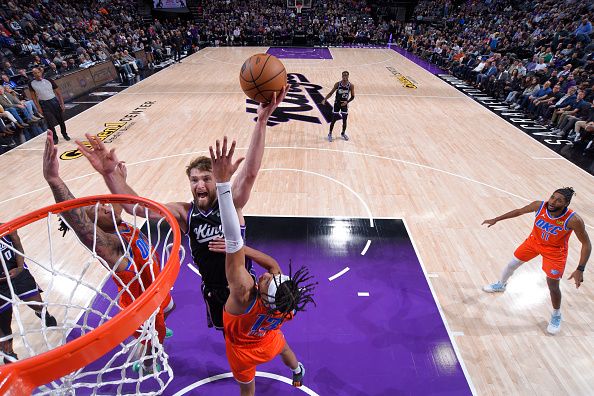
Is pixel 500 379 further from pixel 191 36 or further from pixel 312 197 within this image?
pixel 191 36

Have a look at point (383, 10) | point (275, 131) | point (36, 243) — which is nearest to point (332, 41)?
point (383, 10)

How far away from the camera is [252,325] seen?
233 centimetres

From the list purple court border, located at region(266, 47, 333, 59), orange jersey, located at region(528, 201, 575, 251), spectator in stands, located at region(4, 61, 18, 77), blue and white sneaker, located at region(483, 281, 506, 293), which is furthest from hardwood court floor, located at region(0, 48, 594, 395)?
purple court border, located at region(266, 47, 333, 59)

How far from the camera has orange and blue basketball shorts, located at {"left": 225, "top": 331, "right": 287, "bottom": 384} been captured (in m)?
2.47

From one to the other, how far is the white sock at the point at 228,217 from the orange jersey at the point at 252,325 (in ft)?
1.78

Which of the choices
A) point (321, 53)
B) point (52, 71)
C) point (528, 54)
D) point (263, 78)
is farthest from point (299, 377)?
point (321, 53)

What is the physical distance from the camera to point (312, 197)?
6.22 m

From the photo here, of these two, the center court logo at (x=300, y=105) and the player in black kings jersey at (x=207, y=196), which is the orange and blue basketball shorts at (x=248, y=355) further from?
the center court logo at (x=300, y=105)

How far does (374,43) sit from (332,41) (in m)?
2.98

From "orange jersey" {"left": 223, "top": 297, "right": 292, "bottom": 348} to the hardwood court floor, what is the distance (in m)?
2.11

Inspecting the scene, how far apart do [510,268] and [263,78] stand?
3.32 meters

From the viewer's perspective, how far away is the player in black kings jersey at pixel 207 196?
8.04 ft

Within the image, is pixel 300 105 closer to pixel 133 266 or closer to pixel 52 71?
pixel 52 71

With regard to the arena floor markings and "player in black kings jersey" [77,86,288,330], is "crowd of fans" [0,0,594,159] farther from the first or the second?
"player in black kings jersey" [77,86,288,330]
